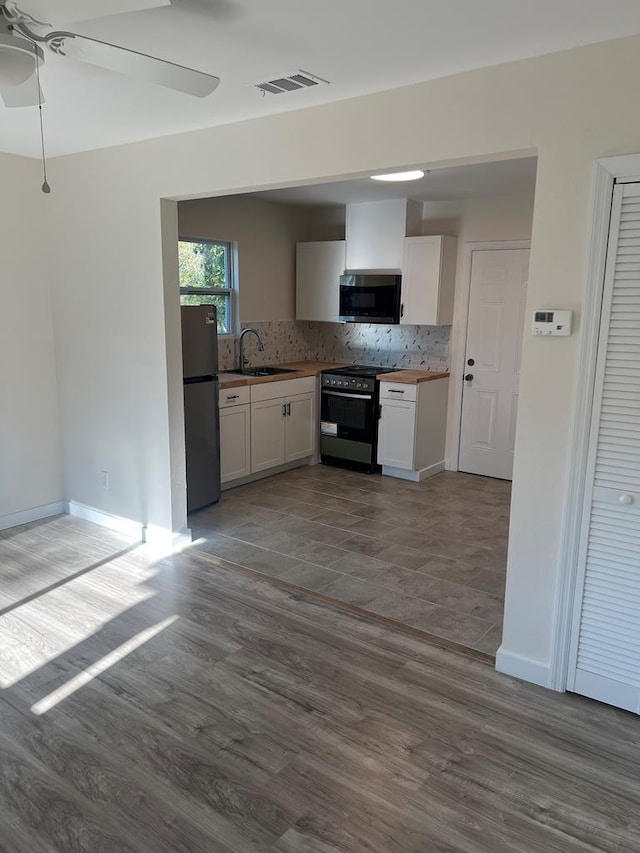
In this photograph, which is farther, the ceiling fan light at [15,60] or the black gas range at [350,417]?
the black gas range at [350,417]

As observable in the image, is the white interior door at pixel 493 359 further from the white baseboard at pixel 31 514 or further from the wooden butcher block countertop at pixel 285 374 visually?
the white baseboard at pixel 31 514

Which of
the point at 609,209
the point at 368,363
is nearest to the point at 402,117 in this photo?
the point at 609,209

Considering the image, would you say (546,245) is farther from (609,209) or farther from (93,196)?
(93,196)

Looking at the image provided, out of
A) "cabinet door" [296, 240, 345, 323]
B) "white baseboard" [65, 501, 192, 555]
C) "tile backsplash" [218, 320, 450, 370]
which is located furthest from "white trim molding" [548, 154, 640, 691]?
"cabinet door" [296, 240, 345, 323]

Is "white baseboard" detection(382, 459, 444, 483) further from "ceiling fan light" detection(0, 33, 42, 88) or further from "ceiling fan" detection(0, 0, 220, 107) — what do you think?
"ceiling fan light" detection(0, 33, 42, 88)

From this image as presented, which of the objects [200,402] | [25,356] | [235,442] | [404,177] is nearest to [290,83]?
[404,177]

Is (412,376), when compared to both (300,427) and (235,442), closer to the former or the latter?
(300,427)

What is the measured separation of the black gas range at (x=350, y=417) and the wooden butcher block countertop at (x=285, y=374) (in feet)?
0.67

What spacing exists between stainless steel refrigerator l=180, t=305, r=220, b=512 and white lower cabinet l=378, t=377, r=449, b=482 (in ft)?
5.35

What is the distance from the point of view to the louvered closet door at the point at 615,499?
7.58 feet

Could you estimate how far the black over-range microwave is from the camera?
573 centimetres

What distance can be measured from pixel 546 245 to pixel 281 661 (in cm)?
210

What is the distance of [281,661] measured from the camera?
112 inches

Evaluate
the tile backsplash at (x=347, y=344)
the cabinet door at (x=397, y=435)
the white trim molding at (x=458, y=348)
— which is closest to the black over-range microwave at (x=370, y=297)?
the tile backsplash at (x=347, y=344)
